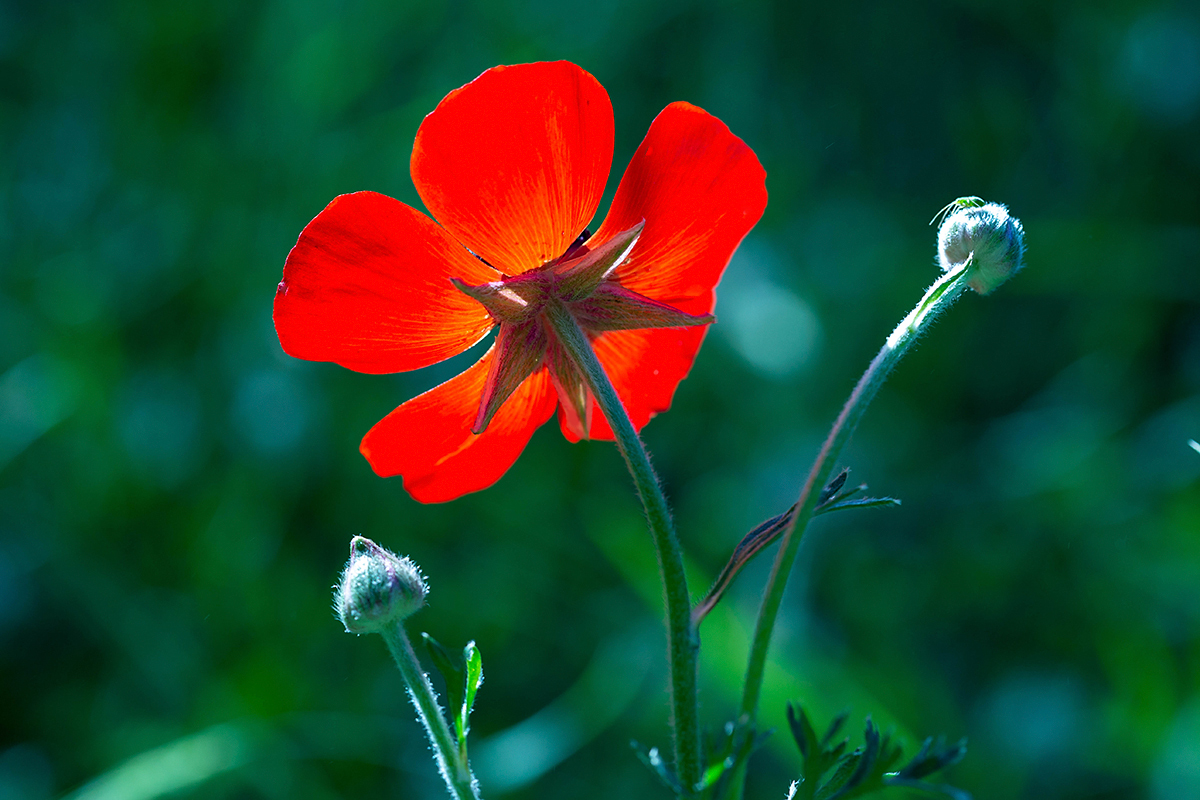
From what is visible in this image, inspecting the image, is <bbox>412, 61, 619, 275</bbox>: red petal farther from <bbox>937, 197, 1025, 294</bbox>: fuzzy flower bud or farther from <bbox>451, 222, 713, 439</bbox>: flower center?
<bbox>937, 197, 1025, 294</bbox>: fuzzy flower bud

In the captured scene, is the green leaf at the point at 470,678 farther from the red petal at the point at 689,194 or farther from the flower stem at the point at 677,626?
the red petal at the point at 689,194

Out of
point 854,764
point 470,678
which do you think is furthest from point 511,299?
point 854,764

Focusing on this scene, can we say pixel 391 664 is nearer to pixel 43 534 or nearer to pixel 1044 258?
A: pixel 43 534

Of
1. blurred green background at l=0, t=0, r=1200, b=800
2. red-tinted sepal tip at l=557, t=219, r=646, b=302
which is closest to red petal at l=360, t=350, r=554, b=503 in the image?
red-tinted sepal tip at l=557, t=219, r=646, b=302

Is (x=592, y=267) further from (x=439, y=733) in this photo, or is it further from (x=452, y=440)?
(x=439, y=733)

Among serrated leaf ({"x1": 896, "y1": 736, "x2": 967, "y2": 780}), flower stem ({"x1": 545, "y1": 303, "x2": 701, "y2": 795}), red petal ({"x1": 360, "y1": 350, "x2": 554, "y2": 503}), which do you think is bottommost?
serrated leaf ({"x1": 896, "y1": 736, "x2": 967, "y2": 780})

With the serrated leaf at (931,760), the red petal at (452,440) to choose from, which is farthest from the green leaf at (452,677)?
the serrated leaf at (931,760)
